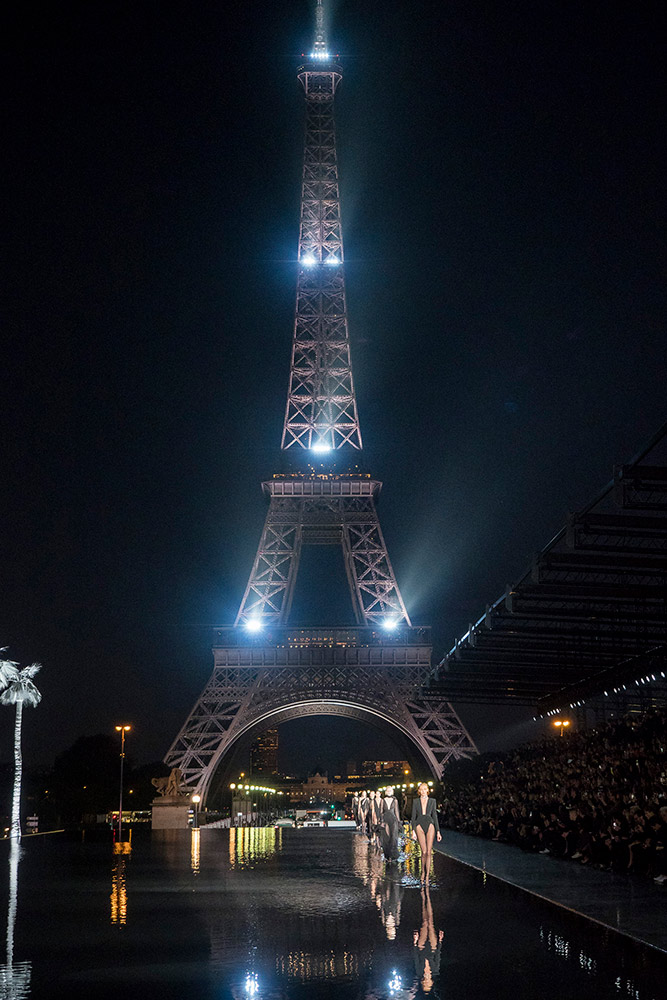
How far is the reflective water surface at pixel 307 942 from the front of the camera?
8055 mm

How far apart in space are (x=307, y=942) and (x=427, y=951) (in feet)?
4.35

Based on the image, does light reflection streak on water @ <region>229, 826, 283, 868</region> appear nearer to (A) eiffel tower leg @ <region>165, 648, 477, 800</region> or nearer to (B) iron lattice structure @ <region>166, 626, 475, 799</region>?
(A) eiffel tower leg @ <region>165, 648, 477, 800</region>

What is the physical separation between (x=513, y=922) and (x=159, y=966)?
456cm

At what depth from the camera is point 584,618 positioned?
24.3 meters

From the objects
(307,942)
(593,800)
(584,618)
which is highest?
(584,618)

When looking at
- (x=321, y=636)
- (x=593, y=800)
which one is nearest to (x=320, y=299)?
(x=321, y=636)

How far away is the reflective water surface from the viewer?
8.05m

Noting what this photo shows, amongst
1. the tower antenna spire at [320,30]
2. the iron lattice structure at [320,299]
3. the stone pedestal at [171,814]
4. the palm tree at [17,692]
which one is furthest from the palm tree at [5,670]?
the tower antenna spire at [320,30]

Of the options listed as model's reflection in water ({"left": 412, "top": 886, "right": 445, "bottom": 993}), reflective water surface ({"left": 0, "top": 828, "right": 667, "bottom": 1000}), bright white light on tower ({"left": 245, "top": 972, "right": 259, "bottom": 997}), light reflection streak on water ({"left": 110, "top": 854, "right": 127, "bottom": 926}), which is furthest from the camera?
light reflection streak on water ({"left": 110, "top": 854, "right": 127, "bottom": 926})

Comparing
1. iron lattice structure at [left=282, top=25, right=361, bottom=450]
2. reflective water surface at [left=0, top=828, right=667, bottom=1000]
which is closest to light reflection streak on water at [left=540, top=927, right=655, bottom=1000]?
reflective water surface at [left=0, top=828, right=667, bottom=1000]

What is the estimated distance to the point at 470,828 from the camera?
107 ft

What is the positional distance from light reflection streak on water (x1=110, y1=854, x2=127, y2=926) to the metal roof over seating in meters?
9.07

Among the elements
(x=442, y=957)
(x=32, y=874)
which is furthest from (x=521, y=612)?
(x=442, y=957)

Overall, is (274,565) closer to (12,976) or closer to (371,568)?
(371,568)
